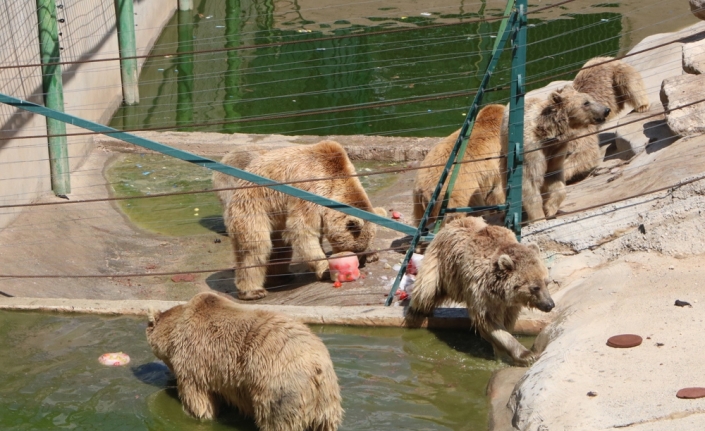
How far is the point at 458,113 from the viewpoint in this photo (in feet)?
52.0

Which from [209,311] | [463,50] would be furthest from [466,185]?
[463,50]

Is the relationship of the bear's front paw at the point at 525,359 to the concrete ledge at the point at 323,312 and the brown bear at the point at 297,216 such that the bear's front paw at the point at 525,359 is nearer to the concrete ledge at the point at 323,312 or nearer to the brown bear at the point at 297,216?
the concrete ledge at the point at 323,312

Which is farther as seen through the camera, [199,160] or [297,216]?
[297,216]

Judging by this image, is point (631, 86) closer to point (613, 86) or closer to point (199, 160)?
point (613, 86)

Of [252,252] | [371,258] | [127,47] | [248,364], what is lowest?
[371,258]

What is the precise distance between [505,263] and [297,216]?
2.94 m

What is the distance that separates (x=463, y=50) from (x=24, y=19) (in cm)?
1019

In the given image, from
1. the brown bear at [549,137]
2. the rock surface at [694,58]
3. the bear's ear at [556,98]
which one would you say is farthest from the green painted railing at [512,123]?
the rock surface at [694,58]

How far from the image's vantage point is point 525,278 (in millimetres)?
7633

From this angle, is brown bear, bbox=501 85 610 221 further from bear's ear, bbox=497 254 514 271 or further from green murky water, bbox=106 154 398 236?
Answer: green murky water, bbox=106 154 398 236

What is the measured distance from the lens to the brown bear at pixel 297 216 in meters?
9.97

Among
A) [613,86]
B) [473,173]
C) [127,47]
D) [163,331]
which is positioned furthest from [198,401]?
[127,47]

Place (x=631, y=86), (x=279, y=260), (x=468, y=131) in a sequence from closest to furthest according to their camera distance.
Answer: (x=468, y=131) < (x=279, y=260) < (x=631, y=86)

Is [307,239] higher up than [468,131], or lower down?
lower down
